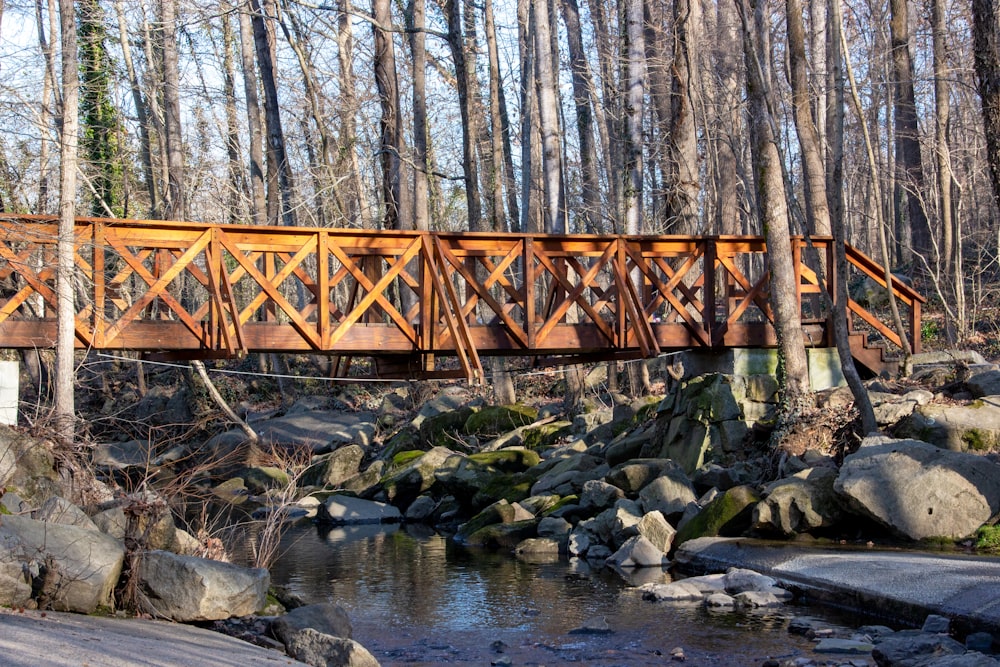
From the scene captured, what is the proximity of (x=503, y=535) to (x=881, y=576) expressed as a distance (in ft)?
19.0

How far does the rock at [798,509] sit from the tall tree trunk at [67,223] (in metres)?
6.69

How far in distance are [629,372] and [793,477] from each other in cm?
811

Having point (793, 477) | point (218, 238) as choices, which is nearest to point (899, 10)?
point (793, 477)

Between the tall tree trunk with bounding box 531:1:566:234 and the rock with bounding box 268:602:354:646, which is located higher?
the tall tree trunk with bounding box 531:1:566:234

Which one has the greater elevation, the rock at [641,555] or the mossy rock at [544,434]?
the mossy rock at [544,434]

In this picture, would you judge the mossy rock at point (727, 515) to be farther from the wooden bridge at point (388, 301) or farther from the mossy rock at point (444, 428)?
the mossy rock at point (444, 428)

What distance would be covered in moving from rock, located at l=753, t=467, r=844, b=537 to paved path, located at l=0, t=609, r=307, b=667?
→ 18.3 ft

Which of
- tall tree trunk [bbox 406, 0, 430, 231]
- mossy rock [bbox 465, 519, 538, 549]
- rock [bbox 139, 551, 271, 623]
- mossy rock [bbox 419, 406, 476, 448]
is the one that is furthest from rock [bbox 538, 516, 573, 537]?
tall tree trunk [bbox 406, 0, 430, 231]

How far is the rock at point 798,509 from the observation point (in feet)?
36.3

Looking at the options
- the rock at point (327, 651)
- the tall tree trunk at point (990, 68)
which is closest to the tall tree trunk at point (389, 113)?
the tall tree trunk at point (990, 68)

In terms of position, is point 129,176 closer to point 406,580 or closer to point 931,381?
point 406,580

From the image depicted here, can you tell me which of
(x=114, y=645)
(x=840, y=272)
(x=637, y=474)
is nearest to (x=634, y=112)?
(x=840, y=272)

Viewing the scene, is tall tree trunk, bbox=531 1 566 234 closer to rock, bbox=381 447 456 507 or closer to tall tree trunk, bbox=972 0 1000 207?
rock, bbox=381 447 456 507

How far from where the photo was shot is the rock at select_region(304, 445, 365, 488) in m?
19.9
